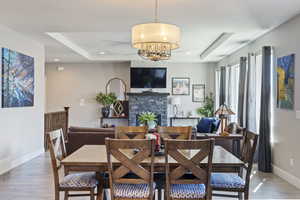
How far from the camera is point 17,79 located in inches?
231

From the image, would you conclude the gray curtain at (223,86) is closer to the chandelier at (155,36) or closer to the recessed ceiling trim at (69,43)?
the recessed ceiling trim at (69,43)

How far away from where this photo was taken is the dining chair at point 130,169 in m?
2.59

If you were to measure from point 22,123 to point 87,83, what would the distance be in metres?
4.94

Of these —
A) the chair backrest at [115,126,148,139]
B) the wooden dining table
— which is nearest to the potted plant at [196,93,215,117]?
the chair backrest at [115,126,148,139]

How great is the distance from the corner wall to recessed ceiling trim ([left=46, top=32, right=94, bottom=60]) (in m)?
0.55

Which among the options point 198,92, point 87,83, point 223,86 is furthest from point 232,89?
point 87,83

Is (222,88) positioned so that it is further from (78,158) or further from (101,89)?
(78,158)

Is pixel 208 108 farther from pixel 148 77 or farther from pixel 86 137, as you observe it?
pixel 86 137

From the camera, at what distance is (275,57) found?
5504mm

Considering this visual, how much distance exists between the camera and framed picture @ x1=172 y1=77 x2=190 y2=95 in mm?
10898

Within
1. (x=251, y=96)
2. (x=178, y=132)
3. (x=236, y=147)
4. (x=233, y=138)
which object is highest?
(x=251, y=96)

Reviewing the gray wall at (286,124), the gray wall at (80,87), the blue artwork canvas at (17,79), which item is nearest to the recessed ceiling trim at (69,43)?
the blue artwork canvas at (17,79)

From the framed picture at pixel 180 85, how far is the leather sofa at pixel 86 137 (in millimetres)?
5825

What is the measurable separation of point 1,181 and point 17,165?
1.10 metres
